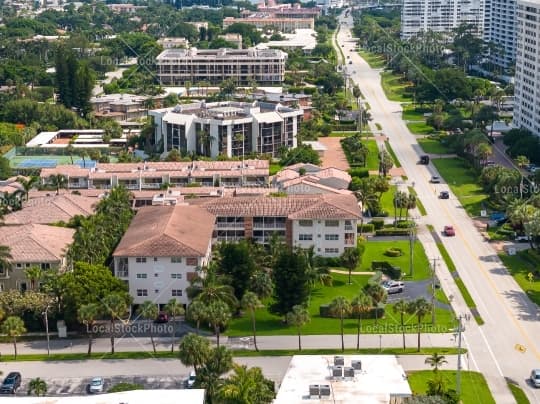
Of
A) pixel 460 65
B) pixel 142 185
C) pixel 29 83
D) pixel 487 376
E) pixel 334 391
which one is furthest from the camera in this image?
pixel 460 65

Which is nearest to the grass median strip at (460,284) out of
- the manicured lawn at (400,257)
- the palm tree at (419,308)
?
the manicured lawn at (400,257)

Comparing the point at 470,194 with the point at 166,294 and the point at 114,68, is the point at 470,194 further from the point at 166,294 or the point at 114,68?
the point at 114,68

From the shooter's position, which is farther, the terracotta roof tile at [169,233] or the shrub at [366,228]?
the shrub at [366,228]

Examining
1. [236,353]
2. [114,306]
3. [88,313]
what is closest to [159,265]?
[114,306]

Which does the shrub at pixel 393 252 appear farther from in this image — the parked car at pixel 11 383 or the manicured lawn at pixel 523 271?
the parked car at pixel 11 383

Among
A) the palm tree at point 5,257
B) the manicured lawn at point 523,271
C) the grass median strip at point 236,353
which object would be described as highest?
the palm tree at point 5,257

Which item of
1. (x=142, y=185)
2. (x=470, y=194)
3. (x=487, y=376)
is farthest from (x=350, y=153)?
(x=487, y=376)
